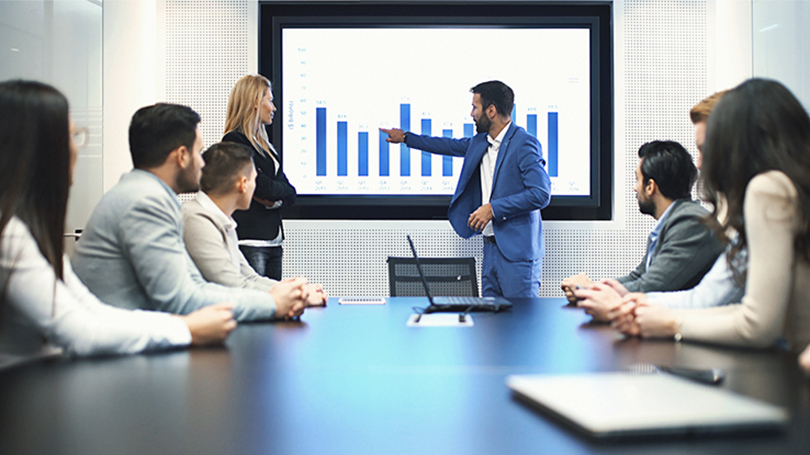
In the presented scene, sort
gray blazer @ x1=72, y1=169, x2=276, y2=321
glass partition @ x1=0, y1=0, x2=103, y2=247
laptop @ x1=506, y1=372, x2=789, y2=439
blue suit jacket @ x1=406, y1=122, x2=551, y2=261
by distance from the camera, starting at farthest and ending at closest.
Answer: blue suit jacket @ x1=406, y1=122, x2=551, y2=261 → glass partition @ x1=0, y1=0, x2=103, y2=247 → gray blazer @ x1=72, y1=169, x2=276, y2=321 → laptop @ x1=506, y1=372, x2=789, y2=439

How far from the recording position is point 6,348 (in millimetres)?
1160

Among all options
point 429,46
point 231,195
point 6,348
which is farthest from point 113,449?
point 429,46

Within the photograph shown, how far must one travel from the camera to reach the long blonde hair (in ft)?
10.4

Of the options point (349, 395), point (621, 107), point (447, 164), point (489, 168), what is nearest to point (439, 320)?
point (349, 395)

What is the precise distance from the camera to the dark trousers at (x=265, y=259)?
3.08 m

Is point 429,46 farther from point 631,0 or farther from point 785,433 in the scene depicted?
point 785,433

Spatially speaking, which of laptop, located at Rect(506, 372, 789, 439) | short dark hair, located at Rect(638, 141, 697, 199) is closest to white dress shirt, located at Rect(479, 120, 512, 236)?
short dark hair, located at Rect(638, 141, 697, 199)

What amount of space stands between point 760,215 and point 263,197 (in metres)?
2.35

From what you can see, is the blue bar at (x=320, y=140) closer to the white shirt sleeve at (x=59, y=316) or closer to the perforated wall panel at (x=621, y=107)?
the perforated wall panel at (x=621, y=107)

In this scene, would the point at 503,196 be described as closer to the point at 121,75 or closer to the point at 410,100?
the point at 410,100

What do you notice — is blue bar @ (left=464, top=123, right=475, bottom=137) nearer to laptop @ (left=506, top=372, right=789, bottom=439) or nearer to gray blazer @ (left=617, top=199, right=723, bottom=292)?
gray blazer @ (left=617, top=199, right=723, bottom=292)

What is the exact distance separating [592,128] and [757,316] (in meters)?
3.22

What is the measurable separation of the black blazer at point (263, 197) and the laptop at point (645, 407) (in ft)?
7.61

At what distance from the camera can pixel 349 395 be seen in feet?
3.10
